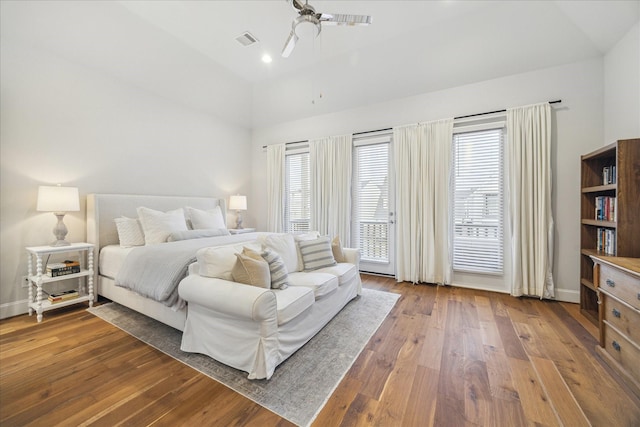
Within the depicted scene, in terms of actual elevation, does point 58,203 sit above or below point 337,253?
above

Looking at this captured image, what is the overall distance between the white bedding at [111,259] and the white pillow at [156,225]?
293mm

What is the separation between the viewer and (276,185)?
5266 millimetres

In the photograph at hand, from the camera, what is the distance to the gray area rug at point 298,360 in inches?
61.2

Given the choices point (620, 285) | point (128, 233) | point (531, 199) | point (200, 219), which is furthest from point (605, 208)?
point (128, 233)

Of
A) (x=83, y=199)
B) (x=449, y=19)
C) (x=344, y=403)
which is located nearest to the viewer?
(x=344, y=403)

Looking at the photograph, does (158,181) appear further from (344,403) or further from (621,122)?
(621,122)

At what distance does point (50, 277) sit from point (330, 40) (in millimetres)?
4205

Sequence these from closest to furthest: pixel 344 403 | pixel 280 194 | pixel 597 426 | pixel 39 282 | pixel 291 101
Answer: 1. pixel 597 426
2. pixel 344 403
3. pixel 39 282
4. pixel 291 101
5. pixel 280 194

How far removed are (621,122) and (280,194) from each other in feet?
15.5

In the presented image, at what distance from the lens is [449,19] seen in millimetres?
2914

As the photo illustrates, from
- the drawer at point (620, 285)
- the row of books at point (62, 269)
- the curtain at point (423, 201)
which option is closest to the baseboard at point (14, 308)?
the row of books at point (62, 269)

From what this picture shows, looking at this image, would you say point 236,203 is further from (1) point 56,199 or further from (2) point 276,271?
(2) point 276,271

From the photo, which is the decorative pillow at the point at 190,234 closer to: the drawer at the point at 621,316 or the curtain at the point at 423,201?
the curtain at the point at 423,201

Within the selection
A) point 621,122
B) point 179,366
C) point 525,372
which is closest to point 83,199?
point 179,366
